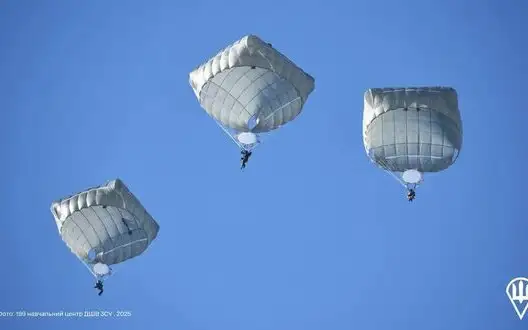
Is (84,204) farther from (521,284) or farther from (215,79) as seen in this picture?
(521,284)

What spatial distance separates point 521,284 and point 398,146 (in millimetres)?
18476

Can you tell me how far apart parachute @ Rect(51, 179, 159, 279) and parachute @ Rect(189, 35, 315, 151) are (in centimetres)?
489

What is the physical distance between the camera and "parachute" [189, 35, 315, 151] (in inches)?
A: 1495

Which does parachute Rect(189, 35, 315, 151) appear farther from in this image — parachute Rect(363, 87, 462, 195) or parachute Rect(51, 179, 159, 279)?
parachute Rect(51, 179, 159, 279)

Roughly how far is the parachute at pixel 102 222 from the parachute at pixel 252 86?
489cm

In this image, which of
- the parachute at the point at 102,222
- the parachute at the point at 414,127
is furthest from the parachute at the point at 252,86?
the parachute at the point at 102,222

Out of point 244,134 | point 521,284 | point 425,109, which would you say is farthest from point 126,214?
point 521,284

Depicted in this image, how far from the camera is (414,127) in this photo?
38125 millimetres

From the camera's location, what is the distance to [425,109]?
3834 cm

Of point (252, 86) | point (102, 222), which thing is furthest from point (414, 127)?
point (102, 222)

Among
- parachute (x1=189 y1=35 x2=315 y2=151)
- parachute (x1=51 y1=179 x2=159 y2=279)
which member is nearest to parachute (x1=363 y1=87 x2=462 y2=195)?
parachute (x1=189 y1=35 x2=315 y2=151)

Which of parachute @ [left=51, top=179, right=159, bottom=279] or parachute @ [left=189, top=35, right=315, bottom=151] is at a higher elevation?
parachute @ [left=189, top=35, right=315, bottom=151]

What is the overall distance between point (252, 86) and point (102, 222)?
25.6ft

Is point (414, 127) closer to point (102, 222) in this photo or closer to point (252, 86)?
point (252, 86)
